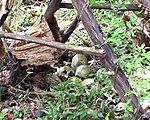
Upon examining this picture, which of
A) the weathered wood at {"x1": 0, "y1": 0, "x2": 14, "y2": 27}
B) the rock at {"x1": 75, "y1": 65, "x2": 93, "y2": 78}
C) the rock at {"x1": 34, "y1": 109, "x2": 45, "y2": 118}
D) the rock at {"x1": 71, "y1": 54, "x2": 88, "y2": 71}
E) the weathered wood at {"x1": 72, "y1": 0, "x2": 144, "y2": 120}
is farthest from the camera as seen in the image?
the rock at {"x1": 71, "y1": 54, "x2": 88, "y2": 71}

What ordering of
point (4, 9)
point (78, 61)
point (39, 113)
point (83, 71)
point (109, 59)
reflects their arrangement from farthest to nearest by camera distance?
point (78, 61) → point (83, 71) → point (39, 113) → point (4, 9) → point (109, 59)

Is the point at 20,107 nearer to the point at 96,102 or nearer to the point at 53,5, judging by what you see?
the point at 96,102

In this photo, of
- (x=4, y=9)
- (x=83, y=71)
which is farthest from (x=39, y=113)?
(x=4, y=9)

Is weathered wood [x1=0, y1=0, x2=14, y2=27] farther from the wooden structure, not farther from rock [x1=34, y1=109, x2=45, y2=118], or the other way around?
rock [x1=34, y1=109, x2=45, y2=118]

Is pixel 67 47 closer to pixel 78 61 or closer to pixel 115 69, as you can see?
pixel 115 69

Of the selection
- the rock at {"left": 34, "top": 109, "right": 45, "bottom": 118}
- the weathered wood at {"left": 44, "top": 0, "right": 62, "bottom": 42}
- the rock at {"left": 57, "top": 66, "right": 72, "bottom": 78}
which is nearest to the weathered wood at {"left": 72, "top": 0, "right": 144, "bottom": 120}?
the weathered wood at {"left": 44, "top": 0, "right": 62, "bottom": 42}

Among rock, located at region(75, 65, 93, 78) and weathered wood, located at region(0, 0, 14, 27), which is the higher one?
weathered wood, located at region(0, 0, 14, 27)

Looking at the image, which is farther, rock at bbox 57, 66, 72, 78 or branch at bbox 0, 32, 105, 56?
rock at bbox 57, 66, 72, 78

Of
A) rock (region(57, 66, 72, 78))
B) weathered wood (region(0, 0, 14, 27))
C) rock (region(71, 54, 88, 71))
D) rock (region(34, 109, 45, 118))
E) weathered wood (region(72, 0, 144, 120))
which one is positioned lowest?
rock (region(34, 109, 45, 118))
